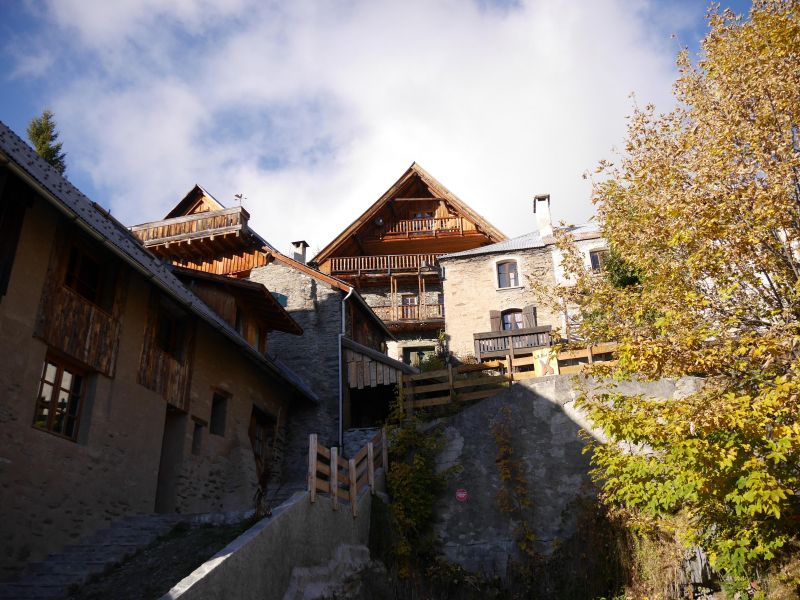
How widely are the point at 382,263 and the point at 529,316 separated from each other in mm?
8215

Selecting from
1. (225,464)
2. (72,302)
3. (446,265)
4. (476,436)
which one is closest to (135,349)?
(72,302)

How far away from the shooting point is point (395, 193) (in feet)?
117

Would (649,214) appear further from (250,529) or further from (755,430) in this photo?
(250,529)

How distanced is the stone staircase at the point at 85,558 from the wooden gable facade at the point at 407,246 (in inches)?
795

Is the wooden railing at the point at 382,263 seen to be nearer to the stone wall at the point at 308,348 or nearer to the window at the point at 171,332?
the stone wall at the point at 308,348

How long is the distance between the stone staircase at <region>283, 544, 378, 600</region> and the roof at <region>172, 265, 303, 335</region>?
23.4 ft

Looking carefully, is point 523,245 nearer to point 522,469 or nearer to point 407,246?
point 407,246

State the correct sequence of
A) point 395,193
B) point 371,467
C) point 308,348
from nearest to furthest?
1. point 371,467
2. point 308,348
3. point 395,193

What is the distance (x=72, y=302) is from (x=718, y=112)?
10.8 meters

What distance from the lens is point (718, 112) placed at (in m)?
10.8

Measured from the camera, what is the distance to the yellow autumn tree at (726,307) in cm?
893

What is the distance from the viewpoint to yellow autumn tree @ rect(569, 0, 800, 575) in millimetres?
8930

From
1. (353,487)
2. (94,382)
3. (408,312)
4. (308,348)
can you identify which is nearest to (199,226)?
(308,348)

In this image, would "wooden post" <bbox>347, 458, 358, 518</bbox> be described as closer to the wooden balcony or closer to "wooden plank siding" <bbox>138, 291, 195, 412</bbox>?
"wooden plank siding" <bbox>138, 291, 195, 412</bbox>
